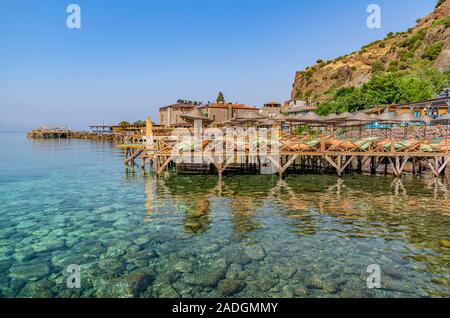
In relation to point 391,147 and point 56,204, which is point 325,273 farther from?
point 391,147

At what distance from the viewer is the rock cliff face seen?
67.9m

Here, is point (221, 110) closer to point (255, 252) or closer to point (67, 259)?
point (255, 252)

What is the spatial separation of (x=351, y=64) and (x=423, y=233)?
324ft

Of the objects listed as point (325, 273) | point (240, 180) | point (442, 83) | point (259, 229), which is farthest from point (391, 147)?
point (442, 83)

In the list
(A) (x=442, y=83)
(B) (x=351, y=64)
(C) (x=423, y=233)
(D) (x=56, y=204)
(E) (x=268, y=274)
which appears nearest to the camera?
(E) (x=268, y=274)

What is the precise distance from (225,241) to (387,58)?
306ft

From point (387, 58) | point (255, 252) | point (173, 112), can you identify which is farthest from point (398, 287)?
point (387, 58)

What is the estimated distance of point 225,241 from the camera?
9703 mm

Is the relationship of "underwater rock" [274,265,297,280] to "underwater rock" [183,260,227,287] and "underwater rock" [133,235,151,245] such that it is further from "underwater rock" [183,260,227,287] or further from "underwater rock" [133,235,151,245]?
"underwater rock" [133,235,151,245]

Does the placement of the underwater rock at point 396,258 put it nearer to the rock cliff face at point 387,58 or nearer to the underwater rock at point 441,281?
the underwater rock at point 441,281

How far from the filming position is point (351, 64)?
3802 inches

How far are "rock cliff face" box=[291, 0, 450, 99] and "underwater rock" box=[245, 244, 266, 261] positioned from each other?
64897mm

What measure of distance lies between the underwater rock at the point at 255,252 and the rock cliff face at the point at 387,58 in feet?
213

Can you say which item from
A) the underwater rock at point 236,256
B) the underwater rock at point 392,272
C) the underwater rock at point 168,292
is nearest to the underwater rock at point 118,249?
the underwater rock at point 168,292
